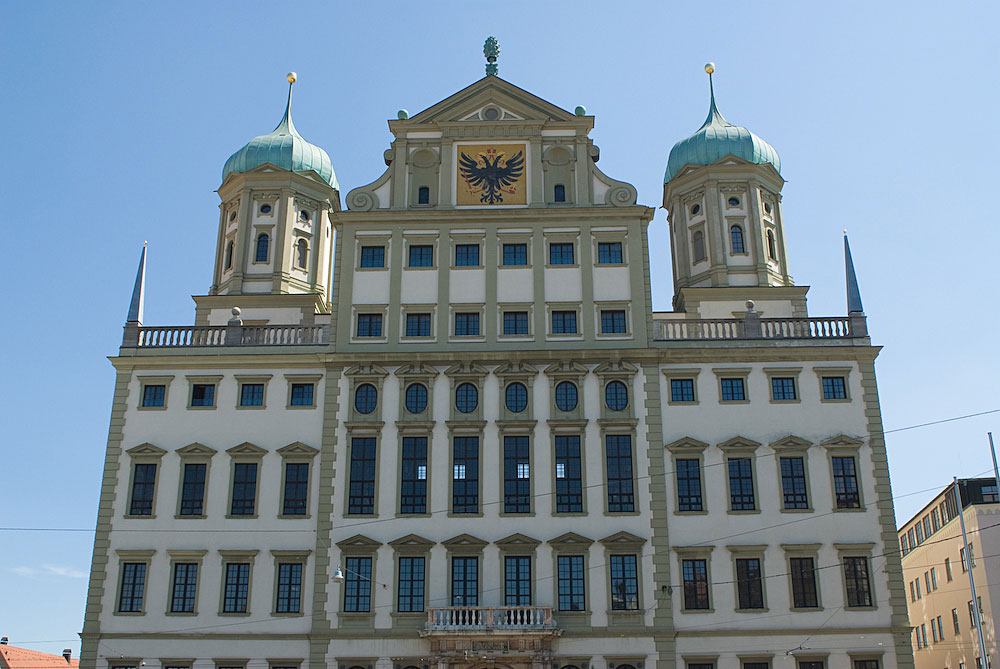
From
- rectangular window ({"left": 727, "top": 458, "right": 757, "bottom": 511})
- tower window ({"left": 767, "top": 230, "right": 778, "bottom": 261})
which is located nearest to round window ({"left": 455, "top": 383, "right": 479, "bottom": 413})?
rectangular window ({"left": 727, "top": 458, "right": 757, "bottom": 511})

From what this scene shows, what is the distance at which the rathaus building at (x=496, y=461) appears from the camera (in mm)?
41562

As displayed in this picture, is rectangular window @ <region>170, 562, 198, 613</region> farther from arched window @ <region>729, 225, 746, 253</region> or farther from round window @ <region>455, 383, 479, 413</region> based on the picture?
arched window @ <region>729, 225, 746, 253</region>

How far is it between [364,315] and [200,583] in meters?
13.2

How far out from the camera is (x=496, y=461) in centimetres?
4394

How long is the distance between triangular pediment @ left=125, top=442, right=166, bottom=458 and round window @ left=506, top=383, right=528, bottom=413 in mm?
14724

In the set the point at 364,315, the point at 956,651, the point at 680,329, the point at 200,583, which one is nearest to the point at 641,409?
the point at 680,329

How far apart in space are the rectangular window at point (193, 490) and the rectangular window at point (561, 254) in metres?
17.6

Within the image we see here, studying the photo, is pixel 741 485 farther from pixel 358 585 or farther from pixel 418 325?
pixel 358 585

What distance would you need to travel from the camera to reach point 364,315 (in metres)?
47.0

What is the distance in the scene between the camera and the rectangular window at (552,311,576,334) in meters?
46.4

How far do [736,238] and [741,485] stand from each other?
52.5ft

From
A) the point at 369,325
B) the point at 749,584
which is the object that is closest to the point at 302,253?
the point at 369,325

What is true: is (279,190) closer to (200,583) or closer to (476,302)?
(476,302)

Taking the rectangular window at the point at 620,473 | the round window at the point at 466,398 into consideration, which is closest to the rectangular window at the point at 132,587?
the round window at the point at 466,398
